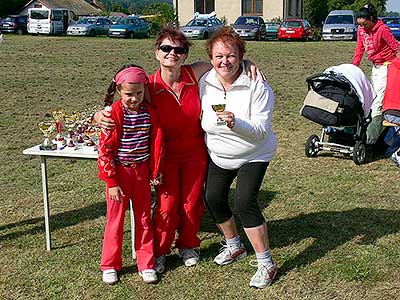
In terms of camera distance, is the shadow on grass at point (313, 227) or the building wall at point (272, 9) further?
the building wall at point (272, 9)

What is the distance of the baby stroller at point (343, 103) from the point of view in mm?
6652

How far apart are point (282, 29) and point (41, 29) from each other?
13726 millimetres

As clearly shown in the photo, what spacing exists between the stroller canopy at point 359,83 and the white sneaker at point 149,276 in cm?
363

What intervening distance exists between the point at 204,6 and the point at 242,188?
41351mm

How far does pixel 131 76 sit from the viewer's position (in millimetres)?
3717

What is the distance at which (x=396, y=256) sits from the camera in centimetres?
445

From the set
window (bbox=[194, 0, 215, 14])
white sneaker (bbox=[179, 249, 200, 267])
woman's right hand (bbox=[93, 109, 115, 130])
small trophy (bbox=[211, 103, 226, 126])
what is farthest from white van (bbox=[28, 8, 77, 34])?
small trophy (bbox=[211, 103, 226, 126])

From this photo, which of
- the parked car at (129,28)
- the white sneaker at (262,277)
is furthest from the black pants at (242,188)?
the parked car at (129,28)

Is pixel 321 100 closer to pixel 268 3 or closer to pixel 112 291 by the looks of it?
pixel 112 291

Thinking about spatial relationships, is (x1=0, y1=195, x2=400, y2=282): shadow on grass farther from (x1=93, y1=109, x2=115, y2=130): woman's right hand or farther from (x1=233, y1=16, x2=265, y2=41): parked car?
(x1=233, y1=16, x2=265, y2=41): parked car

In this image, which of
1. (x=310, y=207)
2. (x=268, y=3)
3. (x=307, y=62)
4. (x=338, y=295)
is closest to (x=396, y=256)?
(x=338, y=295)

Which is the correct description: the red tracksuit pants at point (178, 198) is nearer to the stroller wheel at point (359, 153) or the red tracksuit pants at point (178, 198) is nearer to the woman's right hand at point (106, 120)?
the woman's right hand at point (106, 120)

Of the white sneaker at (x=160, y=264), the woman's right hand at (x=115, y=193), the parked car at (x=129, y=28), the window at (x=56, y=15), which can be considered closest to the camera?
the woman's right hand at (x=115, y=193)

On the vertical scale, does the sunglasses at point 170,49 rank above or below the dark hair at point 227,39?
below
